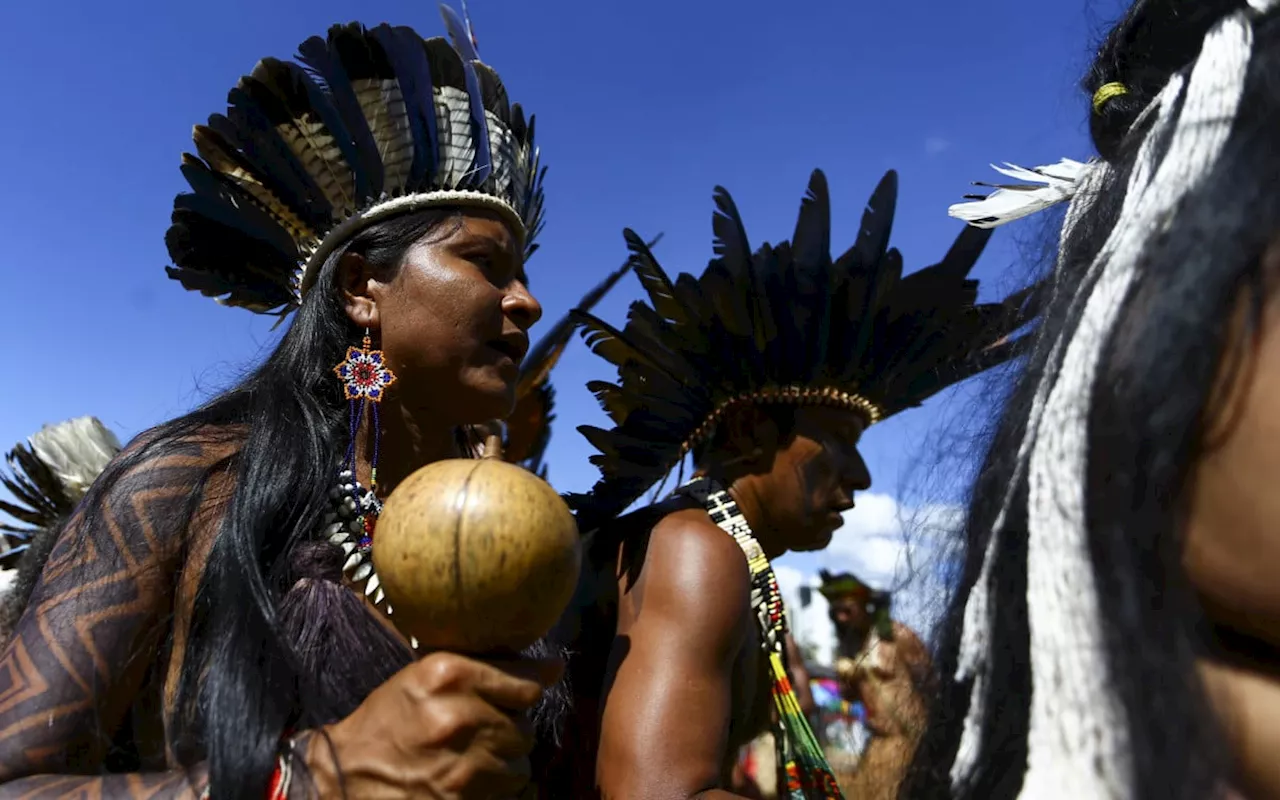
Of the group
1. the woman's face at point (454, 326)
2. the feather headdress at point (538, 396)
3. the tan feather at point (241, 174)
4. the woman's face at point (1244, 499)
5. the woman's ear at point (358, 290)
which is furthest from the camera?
the feather headdress at point (538, 396)

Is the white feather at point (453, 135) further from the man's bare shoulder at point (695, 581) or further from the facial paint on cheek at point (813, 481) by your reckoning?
the facial paint on cheek at point (813, 481)

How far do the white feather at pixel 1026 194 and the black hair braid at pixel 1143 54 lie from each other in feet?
0.39

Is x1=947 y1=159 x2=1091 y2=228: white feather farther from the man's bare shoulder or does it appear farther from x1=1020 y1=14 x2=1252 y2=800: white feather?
the man's bare shoulder

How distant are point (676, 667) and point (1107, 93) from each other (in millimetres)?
1451

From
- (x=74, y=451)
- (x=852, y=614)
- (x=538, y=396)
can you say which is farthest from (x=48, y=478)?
(x=852, y=614)

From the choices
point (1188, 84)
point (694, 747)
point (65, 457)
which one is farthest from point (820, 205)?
point (65, 457)

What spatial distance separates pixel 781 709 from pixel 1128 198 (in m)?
2.04

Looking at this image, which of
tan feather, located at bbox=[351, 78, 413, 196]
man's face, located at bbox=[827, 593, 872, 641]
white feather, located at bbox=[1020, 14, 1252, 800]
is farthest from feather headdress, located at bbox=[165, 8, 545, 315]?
man's face, located at bbox=[827, 593, 872, 641]

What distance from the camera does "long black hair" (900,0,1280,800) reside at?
0.79 meters

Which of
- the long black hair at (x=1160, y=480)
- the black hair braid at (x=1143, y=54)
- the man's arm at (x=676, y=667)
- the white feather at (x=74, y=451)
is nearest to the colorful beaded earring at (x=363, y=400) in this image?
the man's arm at (x=676, y=667)

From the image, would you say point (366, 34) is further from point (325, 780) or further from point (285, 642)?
point (325, 780)

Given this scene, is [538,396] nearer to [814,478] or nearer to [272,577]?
[814,478]

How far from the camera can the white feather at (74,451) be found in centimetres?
361

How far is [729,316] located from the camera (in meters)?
2.79
